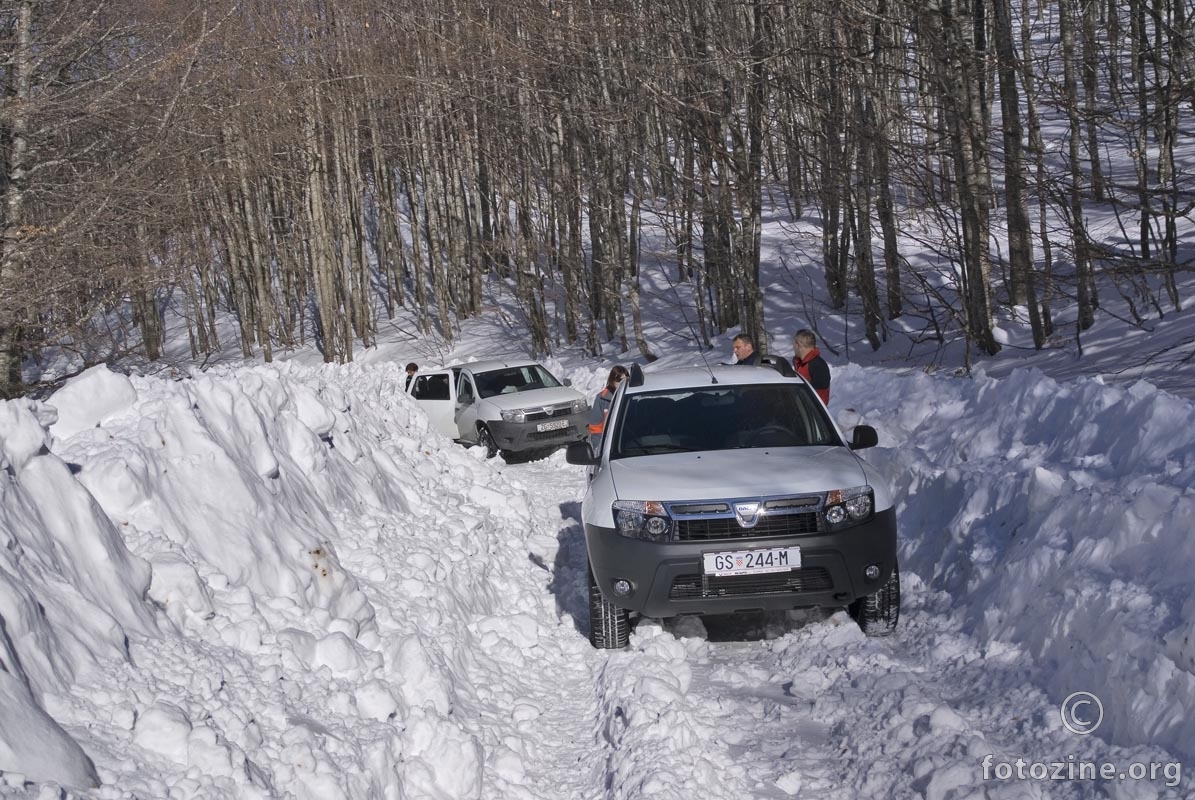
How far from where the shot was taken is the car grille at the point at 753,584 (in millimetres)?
6473

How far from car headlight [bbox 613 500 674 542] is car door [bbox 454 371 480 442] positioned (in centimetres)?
1152

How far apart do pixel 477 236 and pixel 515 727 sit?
3499 centimetres

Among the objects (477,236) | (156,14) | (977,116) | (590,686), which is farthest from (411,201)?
(590,686)

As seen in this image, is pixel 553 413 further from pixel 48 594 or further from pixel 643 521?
pixel 48 594

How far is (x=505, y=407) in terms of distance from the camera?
57.2ft

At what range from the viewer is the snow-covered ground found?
427cm

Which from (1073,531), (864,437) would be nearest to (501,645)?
(864,437)

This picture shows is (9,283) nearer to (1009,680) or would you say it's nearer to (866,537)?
(866,537)

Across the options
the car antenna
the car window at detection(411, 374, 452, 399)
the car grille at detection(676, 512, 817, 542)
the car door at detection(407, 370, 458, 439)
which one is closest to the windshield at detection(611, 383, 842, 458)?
the car antenna

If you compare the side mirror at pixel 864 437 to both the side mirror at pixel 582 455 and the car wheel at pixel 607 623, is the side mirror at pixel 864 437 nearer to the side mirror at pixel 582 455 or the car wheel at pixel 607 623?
the side mirror at pixel 582 455

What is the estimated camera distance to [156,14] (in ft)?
63.8

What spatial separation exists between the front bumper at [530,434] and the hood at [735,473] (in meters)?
9.88

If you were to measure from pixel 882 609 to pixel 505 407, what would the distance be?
36.6 ft

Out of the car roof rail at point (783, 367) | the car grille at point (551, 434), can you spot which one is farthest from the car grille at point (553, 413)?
the car roof rail at point (783, 367)
